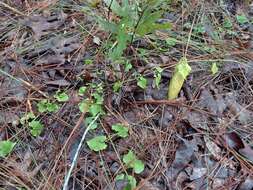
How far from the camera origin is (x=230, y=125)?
1.84 metres

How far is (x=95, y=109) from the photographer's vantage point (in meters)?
1.81

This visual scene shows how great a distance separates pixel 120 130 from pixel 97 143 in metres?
0.12

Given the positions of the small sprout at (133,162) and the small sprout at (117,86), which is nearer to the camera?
the small sprout at (133,162)

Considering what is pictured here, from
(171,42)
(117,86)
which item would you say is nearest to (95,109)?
(117,86)

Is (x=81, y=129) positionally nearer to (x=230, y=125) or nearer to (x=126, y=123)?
(x=126, y=123)

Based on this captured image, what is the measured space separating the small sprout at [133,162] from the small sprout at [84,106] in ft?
0.93

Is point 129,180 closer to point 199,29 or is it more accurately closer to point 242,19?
point 199,29

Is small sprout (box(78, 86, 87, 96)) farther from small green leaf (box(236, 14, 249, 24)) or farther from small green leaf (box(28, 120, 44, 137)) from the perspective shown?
small green leaf (box(236, 14, 249, 24))

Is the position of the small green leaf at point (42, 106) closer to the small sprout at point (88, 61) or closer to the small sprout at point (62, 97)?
the small sprout at point (62, 97)

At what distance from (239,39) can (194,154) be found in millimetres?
854

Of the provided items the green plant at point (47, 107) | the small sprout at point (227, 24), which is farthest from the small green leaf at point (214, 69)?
the green plant at point (47, 107)

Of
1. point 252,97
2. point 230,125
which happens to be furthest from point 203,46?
point 230,125

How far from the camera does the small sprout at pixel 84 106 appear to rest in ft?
5.96

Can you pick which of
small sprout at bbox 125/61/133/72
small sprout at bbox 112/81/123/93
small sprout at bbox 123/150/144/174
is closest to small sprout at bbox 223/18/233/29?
small sprout at bbox 125/61/133/72
